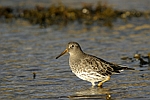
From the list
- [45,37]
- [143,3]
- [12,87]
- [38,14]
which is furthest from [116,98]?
[143,3]

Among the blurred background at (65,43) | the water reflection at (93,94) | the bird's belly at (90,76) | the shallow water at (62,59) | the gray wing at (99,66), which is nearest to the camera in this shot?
the water reflection at (93,94)

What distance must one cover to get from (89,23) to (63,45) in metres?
3.84

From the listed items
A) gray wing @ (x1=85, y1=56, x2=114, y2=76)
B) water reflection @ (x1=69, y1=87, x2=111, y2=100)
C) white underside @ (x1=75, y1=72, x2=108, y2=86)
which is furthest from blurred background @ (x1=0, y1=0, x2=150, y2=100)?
gray wing @ (x1=85, y1=56, x2=114, y2=76)

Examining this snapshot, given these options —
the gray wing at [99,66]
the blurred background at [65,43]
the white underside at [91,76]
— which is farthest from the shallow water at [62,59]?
the gray wing at [99,66]

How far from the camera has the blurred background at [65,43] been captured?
9.04 meters

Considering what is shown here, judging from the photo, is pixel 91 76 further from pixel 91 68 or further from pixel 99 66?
pixel 99 66

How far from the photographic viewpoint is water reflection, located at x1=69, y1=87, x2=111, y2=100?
28.1 ft

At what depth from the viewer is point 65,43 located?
14.0 m

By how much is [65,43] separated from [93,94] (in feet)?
17.4

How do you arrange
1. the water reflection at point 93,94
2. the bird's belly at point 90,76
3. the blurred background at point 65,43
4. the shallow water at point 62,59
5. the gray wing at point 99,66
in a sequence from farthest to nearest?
1. the gray wing at point 99,66
2. the bird's belly at point 90,76
3. the blurred background at point 65,43
4. the shallow water at point 62,59
5. the water reflection at point 93,94

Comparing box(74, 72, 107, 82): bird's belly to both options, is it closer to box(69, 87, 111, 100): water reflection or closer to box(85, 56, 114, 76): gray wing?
box(85, 56, 114, 76): gray wing

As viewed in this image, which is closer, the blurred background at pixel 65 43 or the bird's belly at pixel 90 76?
the blurred background at pixel 65 43

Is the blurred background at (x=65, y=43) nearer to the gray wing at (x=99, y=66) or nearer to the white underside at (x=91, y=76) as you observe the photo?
the white underside at (x=91, y=76)

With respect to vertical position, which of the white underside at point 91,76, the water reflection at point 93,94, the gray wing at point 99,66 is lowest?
the water reflection at point 93,94
